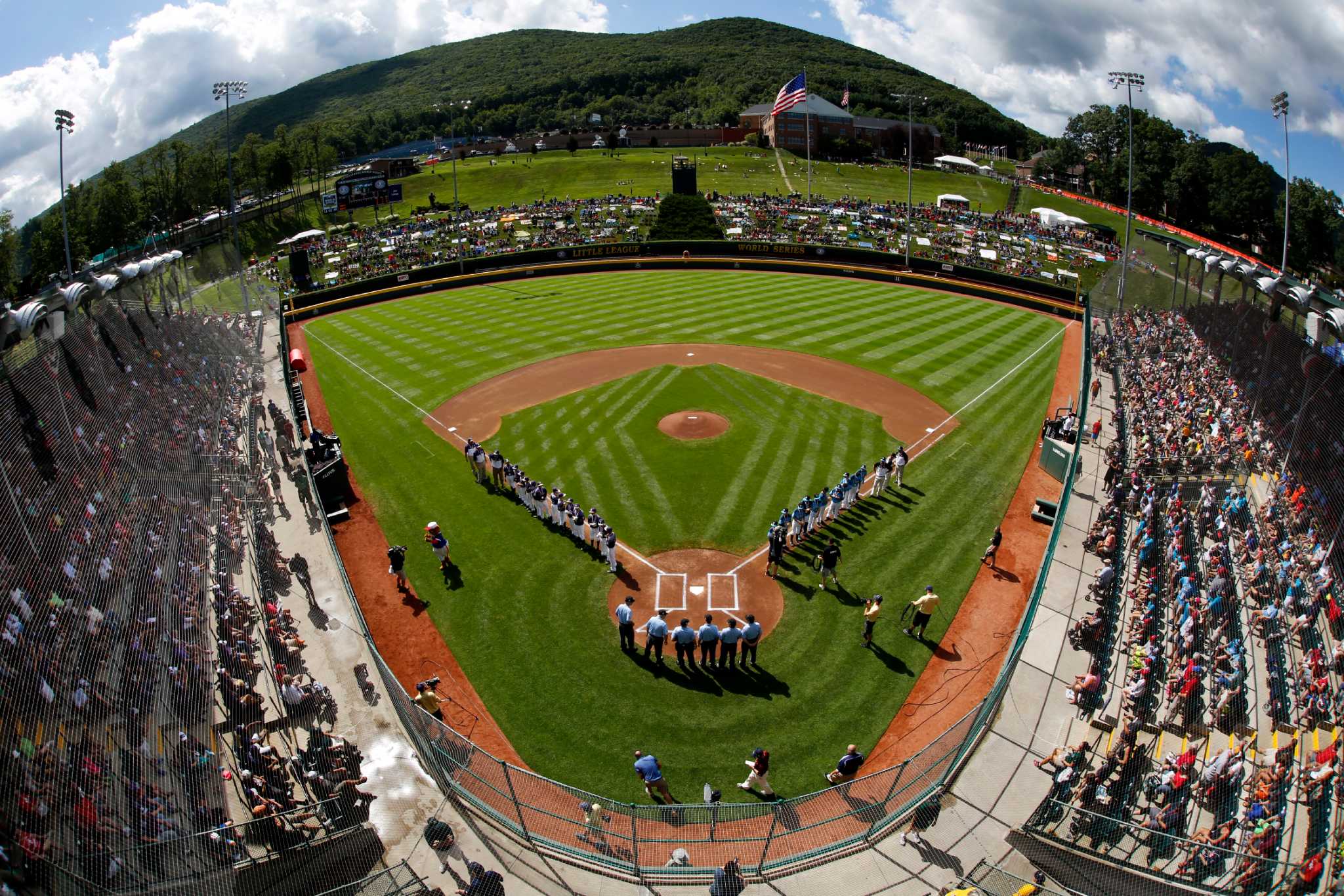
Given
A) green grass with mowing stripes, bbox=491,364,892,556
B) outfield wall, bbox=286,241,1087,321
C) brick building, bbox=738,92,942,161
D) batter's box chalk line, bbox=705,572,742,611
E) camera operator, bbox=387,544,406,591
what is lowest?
batter's box chalk line, bbox=705,572,742,611

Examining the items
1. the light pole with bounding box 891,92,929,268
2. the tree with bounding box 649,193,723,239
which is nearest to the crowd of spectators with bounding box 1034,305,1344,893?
the light pole with bounding box 891,92,929,268

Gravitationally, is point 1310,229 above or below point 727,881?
above

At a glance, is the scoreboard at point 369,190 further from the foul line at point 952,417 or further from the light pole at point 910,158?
the foul line at point 952,417

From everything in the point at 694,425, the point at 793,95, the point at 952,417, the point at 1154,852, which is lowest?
the point at 1154,852

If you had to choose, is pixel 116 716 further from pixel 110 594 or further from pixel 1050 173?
pixel 1050 173

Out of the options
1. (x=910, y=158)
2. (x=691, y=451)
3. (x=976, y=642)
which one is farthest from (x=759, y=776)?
(x=910, y=158)

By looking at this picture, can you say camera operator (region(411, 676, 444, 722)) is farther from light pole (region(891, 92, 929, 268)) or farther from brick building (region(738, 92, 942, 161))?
brick building (region(738, 92, 942, 161))

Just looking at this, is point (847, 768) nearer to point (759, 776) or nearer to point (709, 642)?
point (759, 776)

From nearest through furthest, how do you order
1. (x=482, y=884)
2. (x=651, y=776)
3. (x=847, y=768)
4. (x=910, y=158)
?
(x=482, y=884) < (x=651, y=776) < (x=847, y=768) < (x=910, y=158)

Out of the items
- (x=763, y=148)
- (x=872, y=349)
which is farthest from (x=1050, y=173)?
(x=872, y=349)
